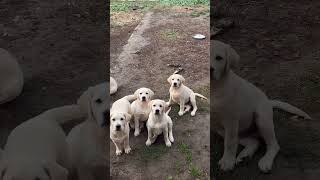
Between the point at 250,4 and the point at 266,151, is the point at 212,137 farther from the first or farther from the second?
the point at 250,4

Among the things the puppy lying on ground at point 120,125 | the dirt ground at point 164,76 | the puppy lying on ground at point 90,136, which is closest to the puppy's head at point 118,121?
→ the puppy lying on ground at point 120,125

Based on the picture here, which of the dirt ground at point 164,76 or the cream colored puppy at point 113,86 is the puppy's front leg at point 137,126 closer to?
the dirt ground at point 164,76

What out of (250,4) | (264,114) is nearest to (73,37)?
(250,4)

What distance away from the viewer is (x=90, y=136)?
204cm

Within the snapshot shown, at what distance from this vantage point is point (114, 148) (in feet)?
9.44

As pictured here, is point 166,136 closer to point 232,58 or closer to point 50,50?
point 232,58

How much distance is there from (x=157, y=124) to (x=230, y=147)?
604 millimetres

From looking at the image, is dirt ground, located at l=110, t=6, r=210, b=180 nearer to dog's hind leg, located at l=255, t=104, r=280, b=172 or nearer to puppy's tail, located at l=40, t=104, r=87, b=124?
dog's hind leg, located at l=255, t=104, r=280, b=172

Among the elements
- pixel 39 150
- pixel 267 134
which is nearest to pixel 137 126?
pixel 267 134

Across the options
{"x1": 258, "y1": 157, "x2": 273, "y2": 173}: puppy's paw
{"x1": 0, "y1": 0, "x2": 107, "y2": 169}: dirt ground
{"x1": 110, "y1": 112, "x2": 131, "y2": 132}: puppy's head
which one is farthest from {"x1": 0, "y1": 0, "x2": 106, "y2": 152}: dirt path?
{"x1": 258, "y1": 157, "x2": 273, "y2": 173}: puppy's paw

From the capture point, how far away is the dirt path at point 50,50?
8.22 feet

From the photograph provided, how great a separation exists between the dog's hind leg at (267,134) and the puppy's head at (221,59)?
0.33 meters

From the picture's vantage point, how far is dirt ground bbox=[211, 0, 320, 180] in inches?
98.5

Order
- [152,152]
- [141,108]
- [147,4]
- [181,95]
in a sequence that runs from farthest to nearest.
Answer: [147,4] < [181,95] < [141,108] < [152,152]
